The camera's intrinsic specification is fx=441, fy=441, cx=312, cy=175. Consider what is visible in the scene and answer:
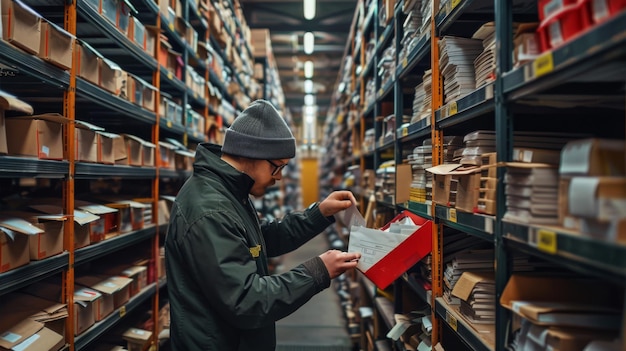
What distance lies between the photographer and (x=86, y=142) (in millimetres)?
2355

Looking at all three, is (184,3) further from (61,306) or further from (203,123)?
(61,306)

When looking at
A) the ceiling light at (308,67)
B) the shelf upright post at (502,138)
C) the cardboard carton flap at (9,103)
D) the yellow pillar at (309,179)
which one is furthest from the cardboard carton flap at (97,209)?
the yellow pillar at (309,179)

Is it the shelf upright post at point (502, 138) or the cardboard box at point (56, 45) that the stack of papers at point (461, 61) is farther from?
the cardboard box at point (56, 45)

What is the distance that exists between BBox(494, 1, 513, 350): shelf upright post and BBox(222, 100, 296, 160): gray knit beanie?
0.99 metres

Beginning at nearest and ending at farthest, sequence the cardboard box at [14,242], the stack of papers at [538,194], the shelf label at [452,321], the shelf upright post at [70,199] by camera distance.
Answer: the stack of papers at [538,194] → the cardboard box at [14,242] → the shelf label at [452,321] → the shelf upright post at [70,199]

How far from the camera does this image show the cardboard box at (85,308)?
7.41 feet

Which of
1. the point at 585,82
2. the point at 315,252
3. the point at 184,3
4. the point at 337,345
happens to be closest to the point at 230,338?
the point at 585,82

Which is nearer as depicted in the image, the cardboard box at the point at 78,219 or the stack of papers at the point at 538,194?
the stack of papers at the point at 538,194

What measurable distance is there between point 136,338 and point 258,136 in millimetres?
1876

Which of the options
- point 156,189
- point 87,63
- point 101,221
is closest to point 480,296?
point 101,221

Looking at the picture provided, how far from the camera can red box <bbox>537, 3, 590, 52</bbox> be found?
1051 mm

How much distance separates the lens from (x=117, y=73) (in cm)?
269

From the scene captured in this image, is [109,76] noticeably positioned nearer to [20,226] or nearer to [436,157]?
[20,226]

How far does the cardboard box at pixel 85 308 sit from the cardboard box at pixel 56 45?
3.86ft
